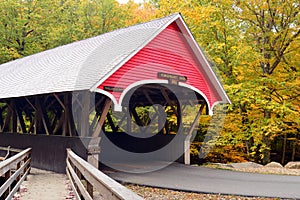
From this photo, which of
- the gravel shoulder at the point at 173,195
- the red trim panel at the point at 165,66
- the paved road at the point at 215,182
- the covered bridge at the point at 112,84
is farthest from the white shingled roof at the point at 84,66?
the gravel shoulder at the point at 173,195

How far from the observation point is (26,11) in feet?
90.6

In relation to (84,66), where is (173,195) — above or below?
below

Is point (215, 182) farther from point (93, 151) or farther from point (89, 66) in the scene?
point (89, 66)

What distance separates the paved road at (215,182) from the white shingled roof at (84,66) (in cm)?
273

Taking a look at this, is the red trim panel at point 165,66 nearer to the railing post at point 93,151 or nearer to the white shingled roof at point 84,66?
Answer: the white shingled roof at point 84,66

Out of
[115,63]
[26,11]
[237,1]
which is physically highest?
[26,11]

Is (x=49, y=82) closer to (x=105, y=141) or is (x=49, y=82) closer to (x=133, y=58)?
(x=133, y=58)

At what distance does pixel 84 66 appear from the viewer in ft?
33.6

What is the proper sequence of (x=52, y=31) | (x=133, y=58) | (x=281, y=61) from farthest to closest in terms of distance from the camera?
1. (x=52, y=31)
2. (x=281, y=61)
3. (x=133, y=58)

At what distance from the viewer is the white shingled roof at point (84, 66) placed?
9.27 metres

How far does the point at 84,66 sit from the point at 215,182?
4930 mm

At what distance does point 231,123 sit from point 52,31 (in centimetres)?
1664

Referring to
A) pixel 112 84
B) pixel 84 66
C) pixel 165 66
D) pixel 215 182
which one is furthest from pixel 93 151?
pixel 165 66

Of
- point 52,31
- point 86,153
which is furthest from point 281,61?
→ point 52,31
